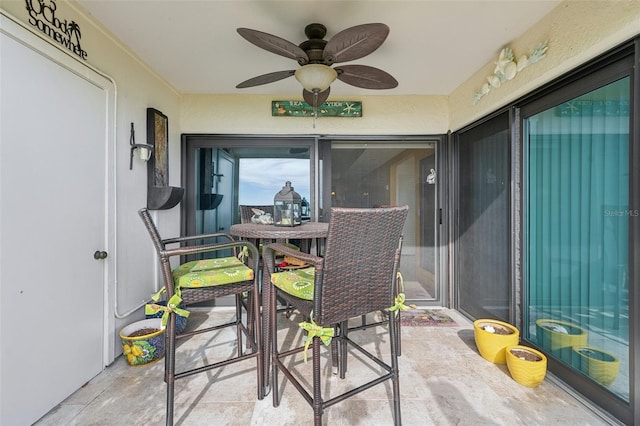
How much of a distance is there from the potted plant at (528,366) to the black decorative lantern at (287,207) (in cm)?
174

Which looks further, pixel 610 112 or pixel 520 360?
pixel 520 360

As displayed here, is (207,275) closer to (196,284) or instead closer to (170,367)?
(196,284)

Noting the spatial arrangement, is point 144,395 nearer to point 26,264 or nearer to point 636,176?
point 26,264

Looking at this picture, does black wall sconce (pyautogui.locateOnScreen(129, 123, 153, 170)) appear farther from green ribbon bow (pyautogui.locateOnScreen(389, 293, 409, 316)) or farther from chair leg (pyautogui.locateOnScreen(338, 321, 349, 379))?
green ribbon bow (pyautogui.locateOnScreen(389, 293, 409, 316))

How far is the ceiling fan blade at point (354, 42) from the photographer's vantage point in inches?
54.7

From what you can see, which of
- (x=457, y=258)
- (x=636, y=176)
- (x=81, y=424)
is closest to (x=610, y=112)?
(x=636, y=176)

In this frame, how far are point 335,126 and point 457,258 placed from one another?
201 centimetres

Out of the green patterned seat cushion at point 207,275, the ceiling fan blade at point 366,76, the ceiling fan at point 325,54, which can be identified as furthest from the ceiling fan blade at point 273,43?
the green patterned seat cushion at point 207,275

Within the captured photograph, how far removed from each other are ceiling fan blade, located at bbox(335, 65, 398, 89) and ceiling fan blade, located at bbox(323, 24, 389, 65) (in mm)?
137

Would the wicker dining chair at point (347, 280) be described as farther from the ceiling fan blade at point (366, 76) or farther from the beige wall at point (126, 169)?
the beige wall at point (126, 169)

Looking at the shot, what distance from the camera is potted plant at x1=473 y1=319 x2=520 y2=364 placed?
2.00 m

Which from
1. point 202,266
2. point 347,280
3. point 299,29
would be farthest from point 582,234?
point 202,266

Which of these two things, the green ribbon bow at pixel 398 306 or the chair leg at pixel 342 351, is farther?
the chair leg at pixel 342 351

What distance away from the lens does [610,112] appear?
1.51m
